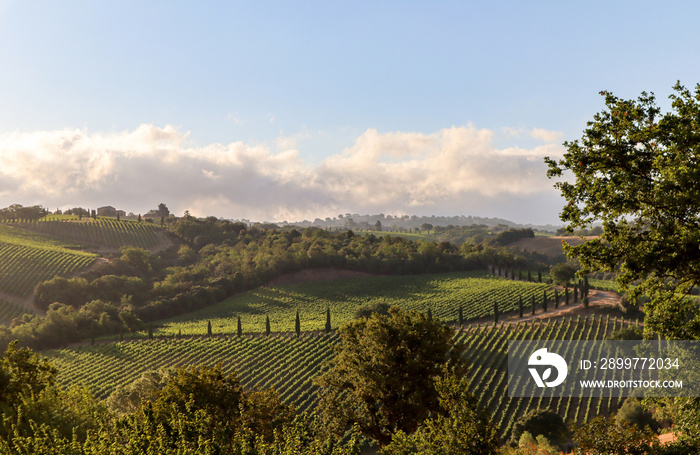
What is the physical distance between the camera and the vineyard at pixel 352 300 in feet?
253

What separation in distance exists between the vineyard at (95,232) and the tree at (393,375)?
13898 cm

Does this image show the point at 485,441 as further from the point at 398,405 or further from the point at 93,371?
the point at 93,371

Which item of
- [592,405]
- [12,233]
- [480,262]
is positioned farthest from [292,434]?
[12,233]

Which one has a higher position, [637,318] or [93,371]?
[637,318]

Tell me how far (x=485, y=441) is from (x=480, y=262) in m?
111

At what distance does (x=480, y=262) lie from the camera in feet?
390

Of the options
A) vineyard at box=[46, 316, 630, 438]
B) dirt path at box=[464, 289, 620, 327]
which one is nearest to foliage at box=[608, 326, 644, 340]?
vineyard at box=[46, 316, 630, 438]

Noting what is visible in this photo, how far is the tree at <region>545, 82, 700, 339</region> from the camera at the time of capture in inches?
487

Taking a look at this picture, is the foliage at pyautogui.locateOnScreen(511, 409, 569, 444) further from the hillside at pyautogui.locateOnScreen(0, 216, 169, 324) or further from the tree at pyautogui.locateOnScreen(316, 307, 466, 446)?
the hillside at pyautogui.locateOnScreen(0, 216, 169, 324)

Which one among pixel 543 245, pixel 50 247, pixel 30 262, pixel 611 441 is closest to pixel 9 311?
pixel 30 262

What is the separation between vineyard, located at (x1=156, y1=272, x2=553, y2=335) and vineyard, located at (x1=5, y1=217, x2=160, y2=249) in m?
65.3

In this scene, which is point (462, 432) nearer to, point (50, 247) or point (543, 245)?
point (50, 247)

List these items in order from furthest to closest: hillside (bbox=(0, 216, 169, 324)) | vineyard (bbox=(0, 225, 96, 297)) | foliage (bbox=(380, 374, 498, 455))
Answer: vineyard (bbox=(0, 225, 96, 297)) < hillside (bbox=(0, 216, 169, 324)) < foliage (bbox=(380, 374, 498, 455))

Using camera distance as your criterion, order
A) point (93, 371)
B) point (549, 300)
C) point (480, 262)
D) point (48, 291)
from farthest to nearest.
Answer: point (480, 262)
point (48, 291)
point (549, 300)
point (93, 371)
